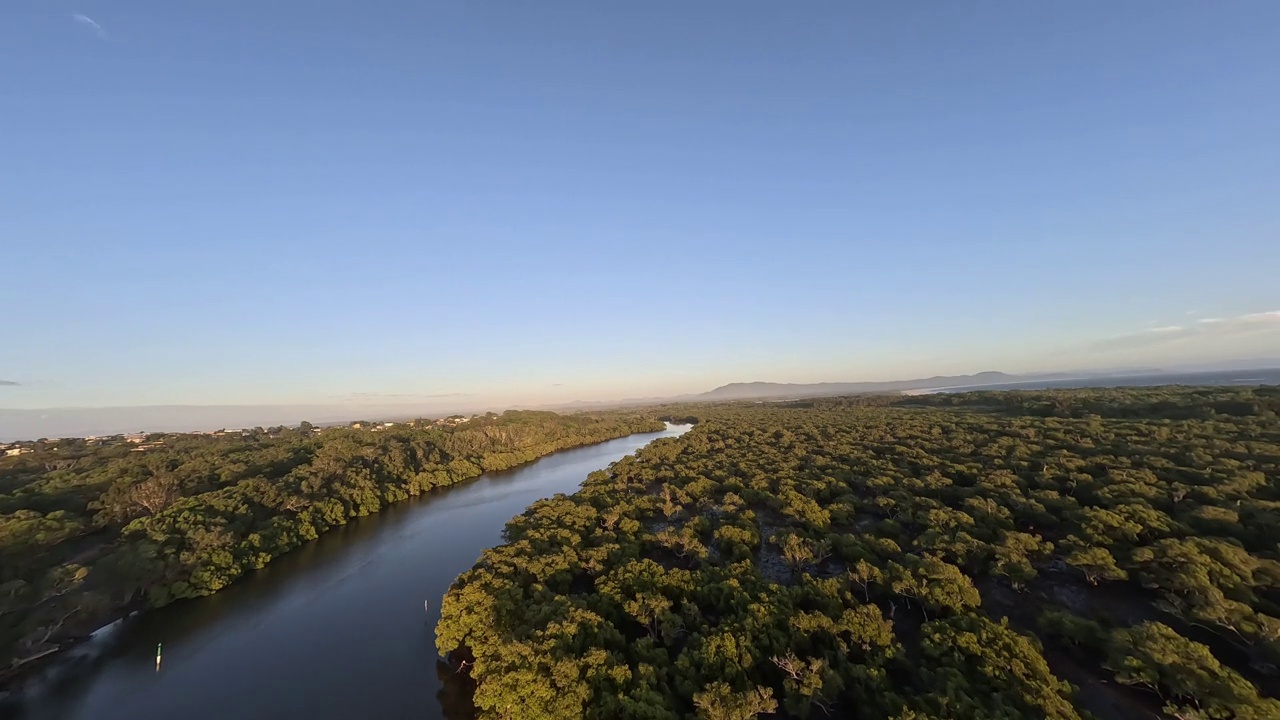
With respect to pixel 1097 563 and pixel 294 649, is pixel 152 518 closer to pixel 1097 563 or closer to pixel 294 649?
pixel 294 649

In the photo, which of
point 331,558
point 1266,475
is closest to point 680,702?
point 331,558

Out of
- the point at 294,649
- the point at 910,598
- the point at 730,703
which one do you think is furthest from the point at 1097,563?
the point at 294,649

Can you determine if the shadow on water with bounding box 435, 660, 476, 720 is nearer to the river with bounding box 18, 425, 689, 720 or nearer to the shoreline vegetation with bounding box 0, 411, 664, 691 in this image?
the river with bounding box 18, 425, 689, 720

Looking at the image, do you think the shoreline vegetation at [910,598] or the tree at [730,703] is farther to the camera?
the shoreline vegetation at [910,598]

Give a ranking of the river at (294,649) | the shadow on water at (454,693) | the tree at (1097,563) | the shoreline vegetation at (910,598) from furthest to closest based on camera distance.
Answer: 1. the tree at (1097,563)
2. the river at (294,649)
3. the shadow on water at (454,693)
4. the shoreline vegetation at (910,598)

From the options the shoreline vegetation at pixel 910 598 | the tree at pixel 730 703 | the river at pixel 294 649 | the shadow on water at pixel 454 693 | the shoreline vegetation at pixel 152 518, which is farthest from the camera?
the shoreline vegetation at pixel 152 518

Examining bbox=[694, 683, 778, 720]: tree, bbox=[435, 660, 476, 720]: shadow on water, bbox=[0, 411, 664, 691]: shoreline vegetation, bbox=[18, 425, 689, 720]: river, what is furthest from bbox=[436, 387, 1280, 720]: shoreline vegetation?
bbox=[0, 411, 664, 691]: shoreline vegetation

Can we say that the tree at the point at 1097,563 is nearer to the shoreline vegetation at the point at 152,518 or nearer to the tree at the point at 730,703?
the tree at the point at 730,703

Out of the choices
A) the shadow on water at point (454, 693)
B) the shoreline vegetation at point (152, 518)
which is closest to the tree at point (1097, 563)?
the shadow on water at point (454, 693)
